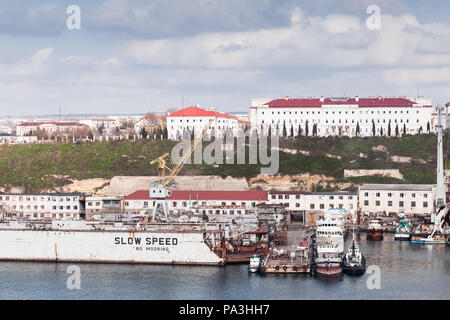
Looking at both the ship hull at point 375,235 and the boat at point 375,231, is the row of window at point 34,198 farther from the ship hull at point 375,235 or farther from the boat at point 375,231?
the ship hull at point 375,235

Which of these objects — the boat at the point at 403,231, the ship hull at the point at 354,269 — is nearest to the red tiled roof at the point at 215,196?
the boat at the point at 403,231

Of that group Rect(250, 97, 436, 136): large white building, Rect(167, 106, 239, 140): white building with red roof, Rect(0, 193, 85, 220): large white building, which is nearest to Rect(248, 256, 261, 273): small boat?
Rect(0, 193, 85, 220): large white building

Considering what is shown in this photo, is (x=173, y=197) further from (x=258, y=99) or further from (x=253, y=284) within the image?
(x=258, y=99)

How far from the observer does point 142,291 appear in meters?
30.5

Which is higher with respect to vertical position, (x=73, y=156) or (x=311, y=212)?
(x=73, y=156)

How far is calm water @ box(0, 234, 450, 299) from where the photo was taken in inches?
1166

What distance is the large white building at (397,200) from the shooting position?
5434 centimetres

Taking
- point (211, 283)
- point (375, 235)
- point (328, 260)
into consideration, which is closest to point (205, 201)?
point (375, 235)

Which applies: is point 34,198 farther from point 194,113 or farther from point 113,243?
point 194,113

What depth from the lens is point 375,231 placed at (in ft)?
153

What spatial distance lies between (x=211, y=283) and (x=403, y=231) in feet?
65.3
